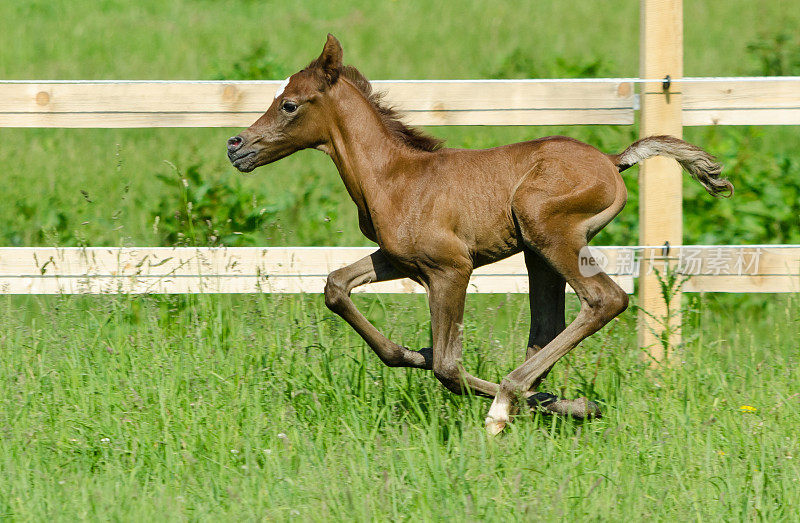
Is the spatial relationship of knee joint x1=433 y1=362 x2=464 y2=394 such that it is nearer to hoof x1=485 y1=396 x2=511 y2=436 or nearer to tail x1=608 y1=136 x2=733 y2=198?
hoof x1=485 y1=396 x2=511 y2=436

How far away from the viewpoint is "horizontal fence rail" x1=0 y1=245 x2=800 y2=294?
5.22 m

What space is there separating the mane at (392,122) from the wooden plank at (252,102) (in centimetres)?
94

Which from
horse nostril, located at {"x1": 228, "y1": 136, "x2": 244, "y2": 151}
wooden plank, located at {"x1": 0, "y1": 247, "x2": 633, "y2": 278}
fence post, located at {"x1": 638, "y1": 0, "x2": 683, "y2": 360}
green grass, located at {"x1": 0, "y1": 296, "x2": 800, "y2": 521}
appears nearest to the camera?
green grass, located at {"x1": 0, "y1": 296, "x2": 800, "y2": 521}

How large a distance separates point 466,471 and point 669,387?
1.58 m

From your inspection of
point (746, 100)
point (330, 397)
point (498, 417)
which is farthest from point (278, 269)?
point (746, 100)

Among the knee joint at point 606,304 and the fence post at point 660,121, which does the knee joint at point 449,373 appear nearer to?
the knee joint at point 606,304

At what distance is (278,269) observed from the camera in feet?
17.4

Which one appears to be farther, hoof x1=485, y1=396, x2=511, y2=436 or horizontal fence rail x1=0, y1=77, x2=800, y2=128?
horizontal fence rail x1=0, y1=77, x2=800, y2=128

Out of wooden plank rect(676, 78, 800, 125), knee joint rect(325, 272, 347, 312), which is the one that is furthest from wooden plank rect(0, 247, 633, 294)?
knee joint rect(325, 272, 347, 312)

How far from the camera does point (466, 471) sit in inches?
139

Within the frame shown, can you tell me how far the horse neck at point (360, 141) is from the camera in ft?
13.6

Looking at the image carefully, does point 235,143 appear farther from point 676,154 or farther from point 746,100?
point 746,100

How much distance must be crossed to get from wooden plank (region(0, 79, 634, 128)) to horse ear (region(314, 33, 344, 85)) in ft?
3.55

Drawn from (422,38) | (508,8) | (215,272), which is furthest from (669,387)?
(508,8)
